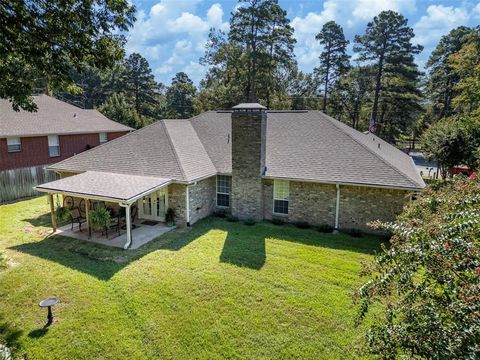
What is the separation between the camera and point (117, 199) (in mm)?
11461

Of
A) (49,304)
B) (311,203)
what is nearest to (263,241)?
(311,203)

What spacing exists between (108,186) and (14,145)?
446 inches

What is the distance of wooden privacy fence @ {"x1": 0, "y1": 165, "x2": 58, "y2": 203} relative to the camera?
18.6 metres

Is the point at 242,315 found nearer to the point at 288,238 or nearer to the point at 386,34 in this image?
the point at 288,238

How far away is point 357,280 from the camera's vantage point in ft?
31.2

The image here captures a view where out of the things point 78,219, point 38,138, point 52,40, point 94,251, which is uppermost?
point 52,40

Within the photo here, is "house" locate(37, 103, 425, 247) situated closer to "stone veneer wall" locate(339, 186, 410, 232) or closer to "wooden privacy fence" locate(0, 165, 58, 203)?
"stone veneer wall" locate(339, 186, 410, 232)

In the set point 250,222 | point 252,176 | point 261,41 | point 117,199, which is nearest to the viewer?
point 117,199


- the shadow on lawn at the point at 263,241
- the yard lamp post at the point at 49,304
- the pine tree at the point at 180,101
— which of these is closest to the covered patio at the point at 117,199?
the shadow on lawn at the point at 263,241

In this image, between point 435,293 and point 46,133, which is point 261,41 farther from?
point 435,293

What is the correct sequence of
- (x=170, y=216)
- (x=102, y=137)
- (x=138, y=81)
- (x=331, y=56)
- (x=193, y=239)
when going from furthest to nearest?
1. (x=138, y=81)
2. (x=331, y=56)
3. (x=102, y=137)
4. (x=170, y=216)
5. (x=193, y=239)

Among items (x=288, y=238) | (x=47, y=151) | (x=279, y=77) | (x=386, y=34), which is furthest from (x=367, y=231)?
(x=386, y=34)

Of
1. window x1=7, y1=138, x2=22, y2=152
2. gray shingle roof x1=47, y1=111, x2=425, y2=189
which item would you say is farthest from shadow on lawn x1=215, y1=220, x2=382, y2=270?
window x1=7, y1=138, x2=22, y2=152

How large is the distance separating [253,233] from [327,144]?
6.03 meters
